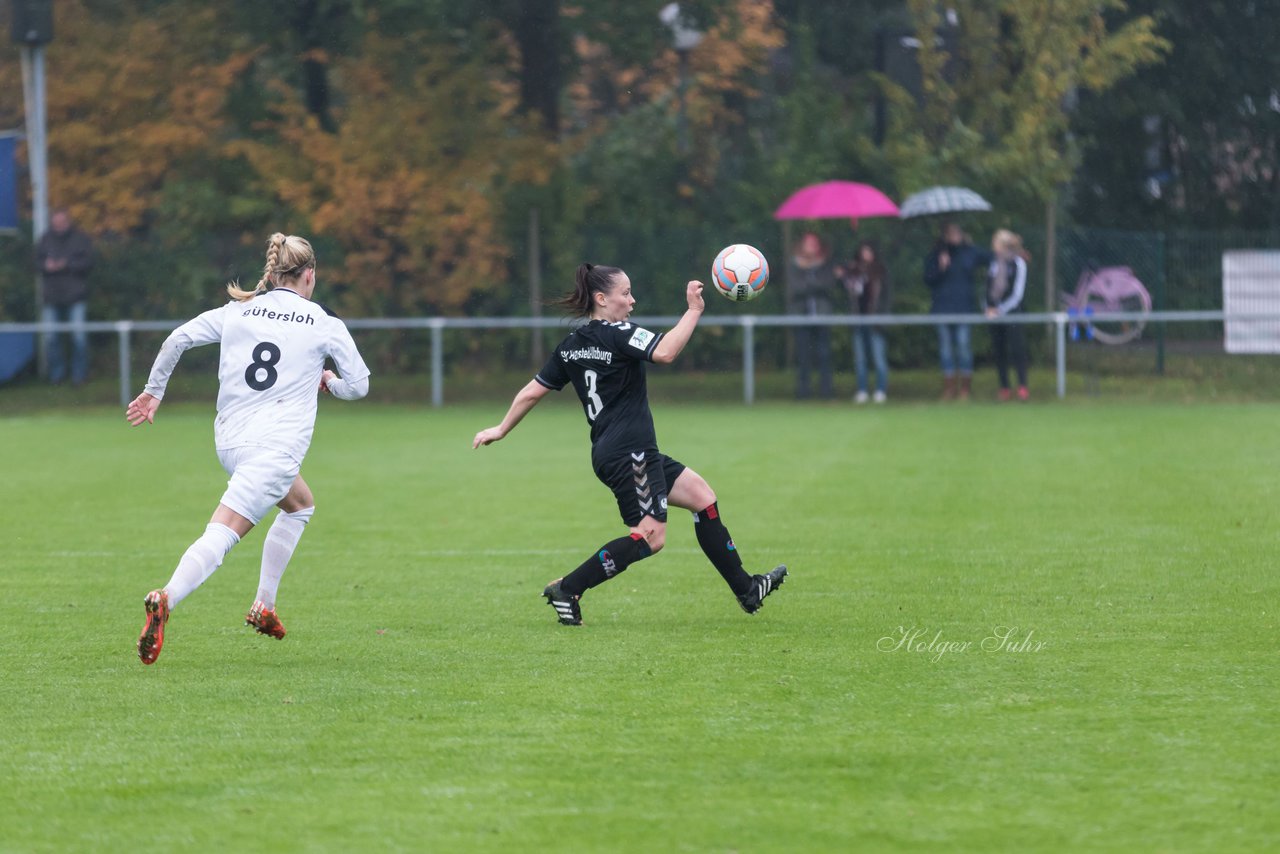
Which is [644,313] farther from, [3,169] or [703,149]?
[3,169]

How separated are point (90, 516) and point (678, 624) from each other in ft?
19.3

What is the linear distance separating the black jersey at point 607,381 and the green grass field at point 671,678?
81 centimetres

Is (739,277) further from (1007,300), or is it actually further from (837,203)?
(837,203)

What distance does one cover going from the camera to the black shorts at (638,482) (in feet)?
26.6

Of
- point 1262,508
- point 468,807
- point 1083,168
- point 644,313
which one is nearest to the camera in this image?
point 468,807

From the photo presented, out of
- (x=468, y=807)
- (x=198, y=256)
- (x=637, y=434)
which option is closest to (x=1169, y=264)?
(x=198, y=256)

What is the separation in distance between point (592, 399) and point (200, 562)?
1.89 m

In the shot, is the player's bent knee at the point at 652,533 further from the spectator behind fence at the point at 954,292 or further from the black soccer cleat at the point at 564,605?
the spectator behind fence at the point at 954,292

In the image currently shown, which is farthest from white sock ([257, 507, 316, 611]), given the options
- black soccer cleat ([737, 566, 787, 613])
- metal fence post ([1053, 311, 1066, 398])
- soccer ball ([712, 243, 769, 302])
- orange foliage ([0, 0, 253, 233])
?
orange foliage ([0, 0, 253, 233])

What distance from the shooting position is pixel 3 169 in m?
25.0

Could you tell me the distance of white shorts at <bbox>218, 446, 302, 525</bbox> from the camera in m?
7.42

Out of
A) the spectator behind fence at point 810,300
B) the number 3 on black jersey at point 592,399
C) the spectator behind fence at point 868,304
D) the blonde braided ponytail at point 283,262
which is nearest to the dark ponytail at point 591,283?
the number 3 on black jersey at point 592,399

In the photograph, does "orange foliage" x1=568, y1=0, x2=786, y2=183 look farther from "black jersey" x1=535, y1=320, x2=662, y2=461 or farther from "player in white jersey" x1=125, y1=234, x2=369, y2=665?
"player in white jersey" x1=125, y1=234, x2=369, y2=665

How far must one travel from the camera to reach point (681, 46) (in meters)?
28.0
